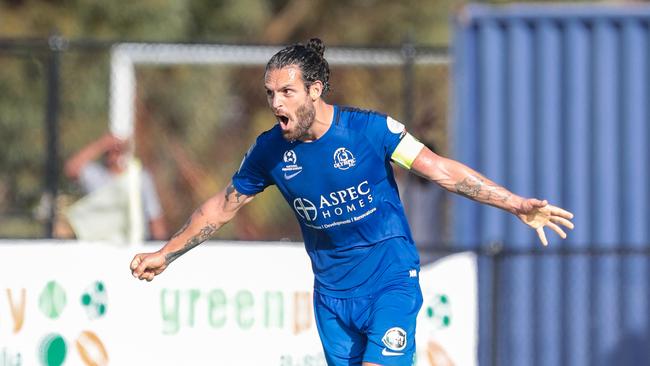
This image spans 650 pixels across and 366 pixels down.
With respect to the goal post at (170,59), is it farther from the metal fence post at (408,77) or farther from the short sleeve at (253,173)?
the short sleeve at (253,173)

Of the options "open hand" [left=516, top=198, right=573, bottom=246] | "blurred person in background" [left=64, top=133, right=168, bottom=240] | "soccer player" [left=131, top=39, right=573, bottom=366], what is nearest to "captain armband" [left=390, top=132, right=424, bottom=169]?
"soccer player" [left=131, top=39, right=573, bottom=366]

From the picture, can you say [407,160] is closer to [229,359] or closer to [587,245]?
[229,359]

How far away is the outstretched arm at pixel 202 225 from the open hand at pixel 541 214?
1440mm

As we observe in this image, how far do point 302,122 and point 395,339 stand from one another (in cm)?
113

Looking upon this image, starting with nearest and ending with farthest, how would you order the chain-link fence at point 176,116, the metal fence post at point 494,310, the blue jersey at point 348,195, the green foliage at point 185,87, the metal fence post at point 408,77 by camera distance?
the blue jersey at point 348,195 < the metal fence post at point 494,310 < the metal fence post at point 408,77 < the chain-link fence at point 176,116 < the green foliage at point 185,87

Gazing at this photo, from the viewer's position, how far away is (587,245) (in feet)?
36.2

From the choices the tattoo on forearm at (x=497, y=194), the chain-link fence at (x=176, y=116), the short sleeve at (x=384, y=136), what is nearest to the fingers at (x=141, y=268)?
the short sleeve at (x=384, y=136)

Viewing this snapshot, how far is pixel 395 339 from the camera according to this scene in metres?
6.21

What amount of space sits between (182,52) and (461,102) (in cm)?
402

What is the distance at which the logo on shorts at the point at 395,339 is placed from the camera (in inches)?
244

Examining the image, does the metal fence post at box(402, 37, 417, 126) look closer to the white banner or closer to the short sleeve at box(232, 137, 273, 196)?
the white banner

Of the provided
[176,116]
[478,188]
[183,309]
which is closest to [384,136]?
[478,188]

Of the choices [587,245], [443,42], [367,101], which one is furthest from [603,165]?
[443,42]

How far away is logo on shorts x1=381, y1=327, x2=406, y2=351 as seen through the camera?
6.20 meters
